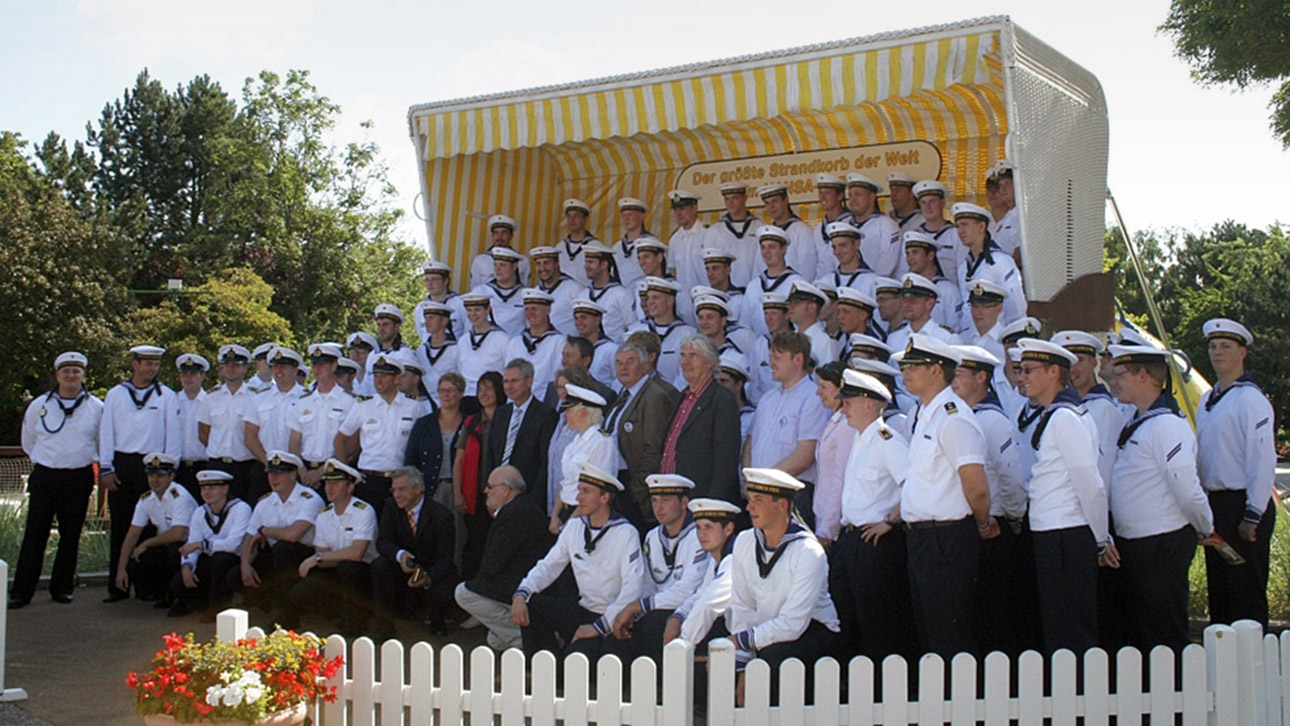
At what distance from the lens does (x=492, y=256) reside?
35.1 ft

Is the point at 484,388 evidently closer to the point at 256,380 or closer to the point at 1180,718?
the point at 256,380

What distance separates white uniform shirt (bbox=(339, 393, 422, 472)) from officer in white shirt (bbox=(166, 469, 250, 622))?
104cm

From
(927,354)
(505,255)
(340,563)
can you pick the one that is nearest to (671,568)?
(927,354)

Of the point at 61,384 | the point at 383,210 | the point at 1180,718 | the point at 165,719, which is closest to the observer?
the point at 165,719

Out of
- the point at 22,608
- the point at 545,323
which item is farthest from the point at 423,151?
the point at 22,608

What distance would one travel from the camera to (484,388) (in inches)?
339

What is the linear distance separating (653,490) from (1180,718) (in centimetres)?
266

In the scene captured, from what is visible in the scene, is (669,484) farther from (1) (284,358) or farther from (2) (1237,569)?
(1) (284,358)

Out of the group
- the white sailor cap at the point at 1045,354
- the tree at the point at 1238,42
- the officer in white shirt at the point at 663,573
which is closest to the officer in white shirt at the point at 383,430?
the officer in white shirt at the point at 663,573

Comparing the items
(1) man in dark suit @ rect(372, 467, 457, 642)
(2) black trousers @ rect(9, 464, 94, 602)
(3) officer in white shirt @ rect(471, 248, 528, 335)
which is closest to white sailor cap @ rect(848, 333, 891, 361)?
(1) man in dark suit @ rect(372, 467, 457, 642)

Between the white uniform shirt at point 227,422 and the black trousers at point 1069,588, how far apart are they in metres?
6.74

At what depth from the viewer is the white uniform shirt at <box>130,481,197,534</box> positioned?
31.9ft

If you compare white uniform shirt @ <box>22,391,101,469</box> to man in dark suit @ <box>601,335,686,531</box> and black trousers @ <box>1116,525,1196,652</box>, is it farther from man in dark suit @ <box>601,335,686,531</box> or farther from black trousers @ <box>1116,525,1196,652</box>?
black trousers @ <box>1116,525,1196,652</box>

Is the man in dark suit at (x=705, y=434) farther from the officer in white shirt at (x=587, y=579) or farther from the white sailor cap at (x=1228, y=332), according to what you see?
the white sailor cap at (x=1228, y=332)
